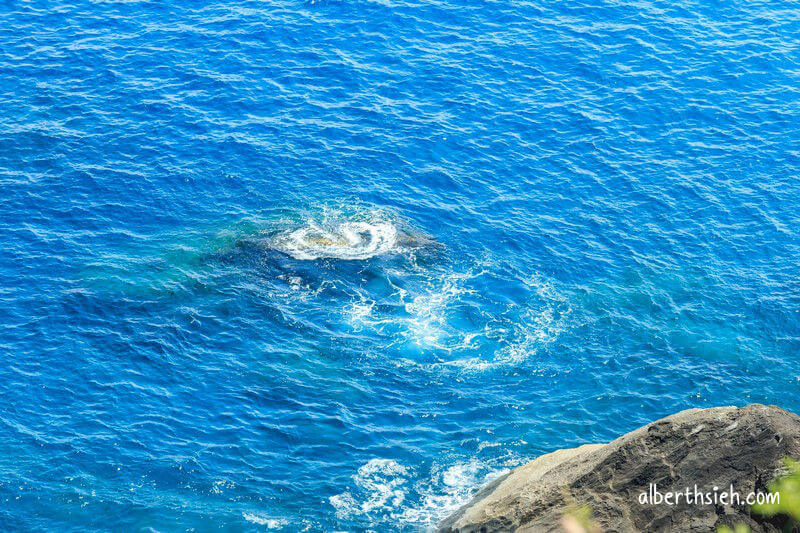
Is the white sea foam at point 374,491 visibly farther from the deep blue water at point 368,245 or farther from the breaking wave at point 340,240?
the breaking wave at point 340,240

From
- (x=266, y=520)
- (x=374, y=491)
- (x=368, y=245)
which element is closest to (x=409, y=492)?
(x=374, y=491)

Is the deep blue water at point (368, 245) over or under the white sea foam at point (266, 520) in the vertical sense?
over

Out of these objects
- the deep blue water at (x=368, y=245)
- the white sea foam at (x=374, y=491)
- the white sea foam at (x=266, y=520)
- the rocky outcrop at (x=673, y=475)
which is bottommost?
the rocky outcrop at (x=673, y=475)

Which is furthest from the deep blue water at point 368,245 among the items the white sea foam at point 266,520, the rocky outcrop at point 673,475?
the rocky outcrop at point 673,475

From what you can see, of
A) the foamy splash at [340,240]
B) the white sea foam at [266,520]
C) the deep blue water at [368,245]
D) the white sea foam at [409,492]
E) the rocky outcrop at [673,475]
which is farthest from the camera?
the foamy splash at [340,240]

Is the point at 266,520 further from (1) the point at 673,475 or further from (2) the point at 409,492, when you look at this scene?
(1) the point at 673,475

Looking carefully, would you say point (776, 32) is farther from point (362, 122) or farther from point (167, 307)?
point (167, 307)

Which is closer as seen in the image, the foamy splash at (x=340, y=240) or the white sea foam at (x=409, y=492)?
the white sea foam at (x=409, y=492)
